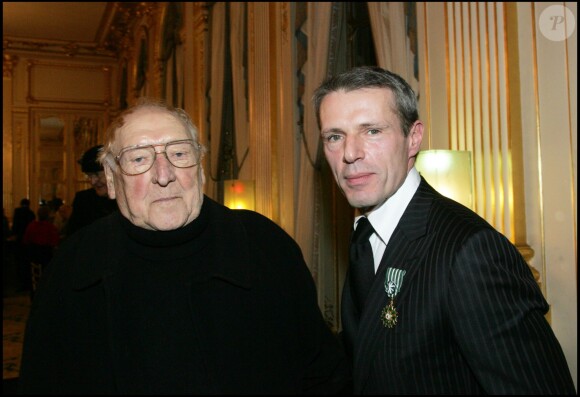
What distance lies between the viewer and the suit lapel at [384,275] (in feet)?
4.52

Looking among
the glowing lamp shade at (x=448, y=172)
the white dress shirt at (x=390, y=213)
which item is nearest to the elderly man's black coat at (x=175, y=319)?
the white dress shirt at (x=390, y=213)

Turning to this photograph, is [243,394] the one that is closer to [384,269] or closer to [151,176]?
[384,269]

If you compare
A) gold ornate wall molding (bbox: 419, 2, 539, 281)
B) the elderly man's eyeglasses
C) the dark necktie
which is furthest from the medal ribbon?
gold ornate wall molding (bbox: 419, 2, 539, 281)

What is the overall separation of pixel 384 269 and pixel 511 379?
0.42m

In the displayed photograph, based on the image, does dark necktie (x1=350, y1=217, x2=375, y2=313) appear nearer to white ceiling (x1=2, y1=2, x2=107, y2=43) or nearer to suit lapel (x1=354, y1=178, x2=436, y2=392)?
suit lapel (x1=354, y1=178, x2=436, y2=392)

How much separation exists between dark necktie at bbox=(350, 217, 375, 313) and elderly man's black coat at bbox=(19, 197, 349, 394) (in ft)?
0.55

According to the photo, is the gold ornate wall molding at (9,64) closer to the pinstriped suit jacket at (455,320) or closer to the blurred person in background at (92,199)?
the blurred person in background at (92,199)

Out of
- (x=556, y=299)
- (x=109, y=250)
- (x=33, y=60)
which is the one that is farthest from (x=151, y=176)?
(x=33, y=60)

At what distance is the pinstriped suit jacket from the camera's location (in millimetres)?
1160

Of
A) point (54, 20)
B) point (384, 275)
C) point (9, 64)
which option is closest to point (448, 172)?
point (384, 275)

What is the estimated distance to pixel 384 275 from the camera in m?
1.44

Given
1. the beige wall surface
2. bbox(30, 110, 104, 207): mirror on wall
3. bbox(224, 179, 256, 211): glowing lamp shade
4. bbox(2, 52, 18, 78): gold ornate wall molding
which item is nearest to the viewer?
the beige wall surface

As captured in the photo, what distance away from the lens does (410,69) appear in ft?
12.2

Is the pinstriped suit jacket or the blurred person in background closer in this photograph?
the pinstriped suit jacket
